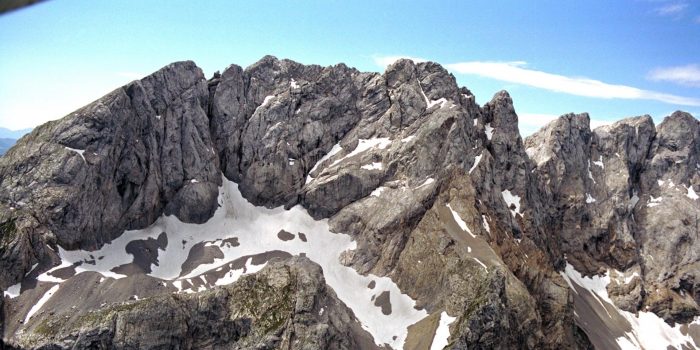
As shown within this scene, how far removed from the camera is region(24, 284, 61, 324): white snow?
81000 mm

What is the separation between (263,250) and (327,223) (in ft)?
60.1

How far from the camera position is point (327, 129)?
136750 mm

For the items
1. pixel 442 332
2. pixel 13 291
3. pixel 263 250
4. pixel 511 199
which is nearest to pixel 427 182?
pixel 511 199

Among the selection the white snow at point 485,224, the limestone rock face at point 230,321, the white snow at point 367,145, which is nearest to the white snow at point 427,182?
the white snow at point 485,224

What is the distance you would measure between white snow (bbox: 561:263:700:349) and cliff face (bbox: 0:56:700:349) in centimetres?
98

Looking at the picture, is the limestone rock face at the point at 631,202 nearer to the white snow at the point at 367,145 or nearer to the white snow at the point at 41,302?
the white snow at the point at 367,145

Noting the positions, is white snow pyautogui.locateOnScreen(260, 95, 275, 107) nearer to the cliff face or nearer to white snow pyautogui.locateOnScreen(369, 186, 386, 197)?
the cliff face

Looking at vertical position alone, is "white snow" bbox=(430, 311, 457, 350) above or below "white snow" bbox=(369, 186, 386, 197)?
below

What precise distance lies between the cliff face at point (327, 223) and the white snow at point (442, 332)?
0.34 metres

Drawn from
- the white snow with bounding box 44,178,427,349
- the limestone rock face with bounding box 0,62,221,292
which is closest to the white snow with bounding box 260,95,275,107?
the limestone rock face with bounding box 0,62,221,292

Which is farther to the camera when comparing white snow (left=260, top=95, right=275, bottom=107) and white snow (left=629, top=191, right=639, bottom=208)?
white snow (left=629, top=191, right=639, bottom=208)

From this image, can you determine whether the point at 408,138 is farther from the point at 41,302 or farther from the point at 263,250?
the point at 41,302

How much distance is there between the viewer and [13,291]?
85.0m

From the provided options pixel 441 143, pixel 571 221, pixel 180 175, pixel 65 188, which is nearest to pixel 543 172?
pixel 571 221
